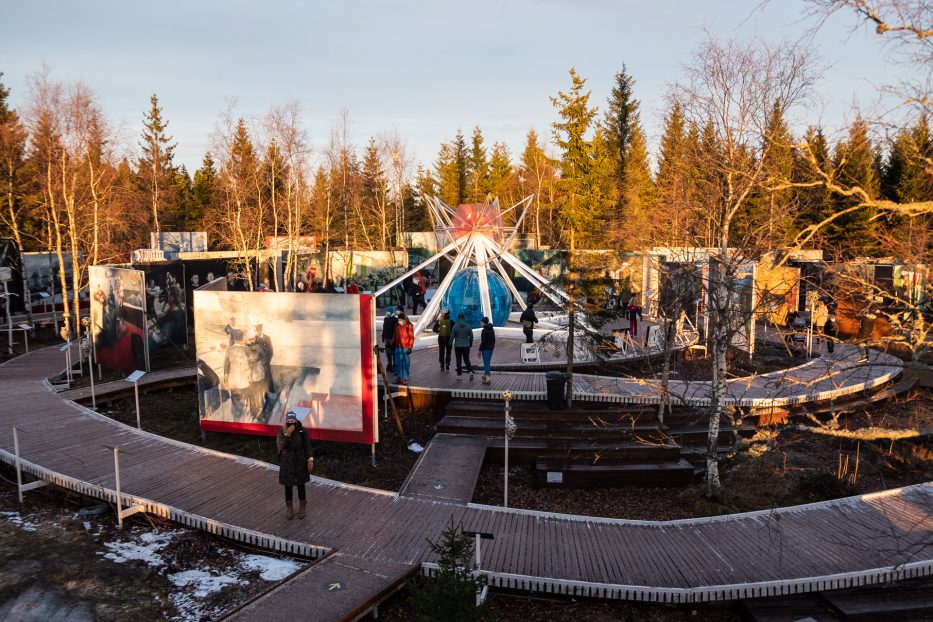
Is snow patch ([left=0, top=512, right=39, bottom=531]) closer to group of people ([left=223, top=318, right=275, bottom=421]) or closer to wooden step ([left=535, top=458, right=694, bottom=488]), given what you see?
group of people ([left=223, top=318, right=275, bottom=421])

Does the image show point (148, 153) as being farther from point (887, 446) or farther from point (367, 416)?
point (887, 446)

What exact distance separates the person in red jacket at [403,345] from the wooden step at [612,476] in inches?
192

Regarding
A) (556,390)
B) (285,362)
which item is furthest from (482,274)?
(285,362)

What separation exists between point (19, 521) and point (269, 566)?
463 centimetres

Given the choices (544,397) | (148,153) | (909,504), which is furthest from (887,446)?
(148,153)

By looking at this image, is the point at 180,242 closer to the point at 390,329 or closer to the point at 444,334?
the point at 390,329

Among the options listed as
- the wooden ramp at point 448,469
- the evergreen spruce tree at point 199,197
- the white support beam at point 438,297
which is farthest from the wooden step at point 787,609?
the evergreen spruce tree at point 199,197

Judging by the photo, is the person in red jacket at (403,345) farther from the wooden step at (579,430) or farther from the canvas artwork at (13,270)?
the canvas artwork at (13,270)

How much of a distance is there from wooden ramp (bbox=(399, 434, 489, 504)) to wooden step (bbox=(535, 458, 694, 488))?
1329 mm

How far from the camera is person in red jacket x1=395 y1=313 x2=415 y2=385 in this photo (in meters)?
14.9

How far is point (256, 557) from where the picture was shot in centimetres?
867

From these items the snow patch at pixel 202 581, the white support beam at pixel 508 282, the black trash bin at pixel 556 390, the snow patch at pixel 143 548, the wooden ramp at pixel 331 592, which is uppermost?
the white support beam at pixel 508 282

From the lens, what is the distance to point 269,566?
8414 millimetres

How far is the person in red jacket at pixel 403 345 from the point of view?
14.9 m
